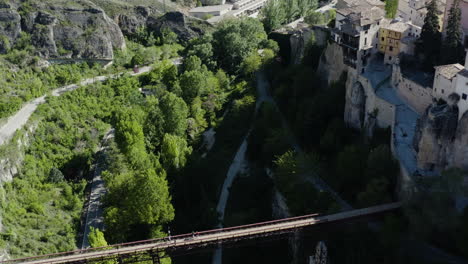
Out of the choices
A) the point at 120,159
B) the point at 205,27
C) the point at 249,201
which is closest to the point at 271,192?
the point at 249,201

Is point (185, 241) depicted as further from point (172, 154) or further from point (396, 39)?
point (396, 39)

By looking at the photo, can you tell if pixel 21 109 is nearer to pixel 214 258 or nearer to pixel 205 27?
pixel 214 258

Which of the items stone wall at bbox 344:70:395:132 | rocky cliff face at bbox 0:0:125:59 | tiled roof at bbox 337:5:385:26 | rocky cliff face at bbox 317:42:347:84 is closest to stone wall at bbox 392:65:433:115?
stone wall at bbox 344:70:395:132

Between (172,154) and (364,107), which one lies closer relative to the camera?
(364,107)

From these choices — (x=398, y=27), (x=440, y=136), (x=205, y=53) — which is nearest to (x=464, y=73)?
Answer: (x=440, y=136)

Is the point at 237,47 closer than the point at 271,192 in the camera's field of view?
No

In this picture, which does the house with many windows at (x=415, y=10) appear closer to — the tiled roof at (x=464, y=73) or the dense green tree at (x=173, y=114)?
the tiled roof at (x=464, y=73)

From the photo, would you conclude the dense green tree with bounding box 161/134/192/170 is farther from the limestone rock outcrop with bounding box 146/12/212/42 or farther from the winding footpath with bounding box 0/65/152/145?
the limestone rock outcrop with bounding box 146/12/212/42
